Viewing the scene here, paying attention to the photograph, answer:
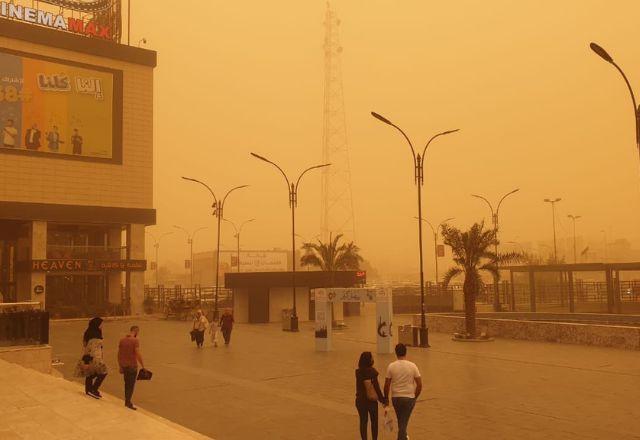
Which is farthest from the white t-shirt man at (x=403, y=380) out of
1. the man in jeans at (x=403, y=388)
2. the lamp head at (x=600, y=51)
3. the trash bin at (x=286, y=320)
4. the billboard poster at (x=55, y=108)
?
the billboard poster at (x=55, y=108)

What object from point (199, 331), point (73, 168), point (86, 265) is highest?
point (73, 168)

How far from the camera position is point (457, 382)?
18.6m

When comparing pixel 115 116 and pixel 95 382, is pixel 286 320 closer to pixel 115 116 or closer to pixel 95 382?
pixel 95 382

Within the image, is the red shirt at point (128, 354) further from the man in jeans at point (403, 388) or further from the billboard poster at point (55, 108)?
the billboard poster at point (55, 108)

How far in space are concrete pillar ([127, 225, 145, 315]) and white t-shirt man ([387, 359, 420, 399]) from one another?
54.8 metres

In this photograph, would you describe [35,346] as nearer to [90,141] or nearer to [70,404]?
[70,404]

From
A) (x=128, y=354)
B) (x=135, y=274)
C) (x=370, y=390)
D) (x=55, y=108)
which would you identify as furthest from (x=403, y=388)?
(x=55, y=108)

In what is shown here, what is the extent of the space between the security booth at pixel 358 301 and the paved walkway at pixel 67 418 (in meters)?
12.6

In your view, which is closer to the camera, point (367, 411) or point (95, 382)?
point (367, 411)

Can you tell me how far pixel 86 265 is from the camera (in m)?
59.2

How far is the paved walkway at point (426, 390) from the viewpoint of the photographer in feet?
42.7

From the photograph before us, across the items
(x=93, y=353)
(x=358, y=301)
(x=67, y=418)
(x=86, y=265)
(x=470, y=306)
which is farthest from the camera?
(x=86, y=265)

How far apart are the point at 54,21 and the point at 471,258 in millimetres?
51163

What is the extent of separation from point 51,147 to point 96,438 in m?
54.7
